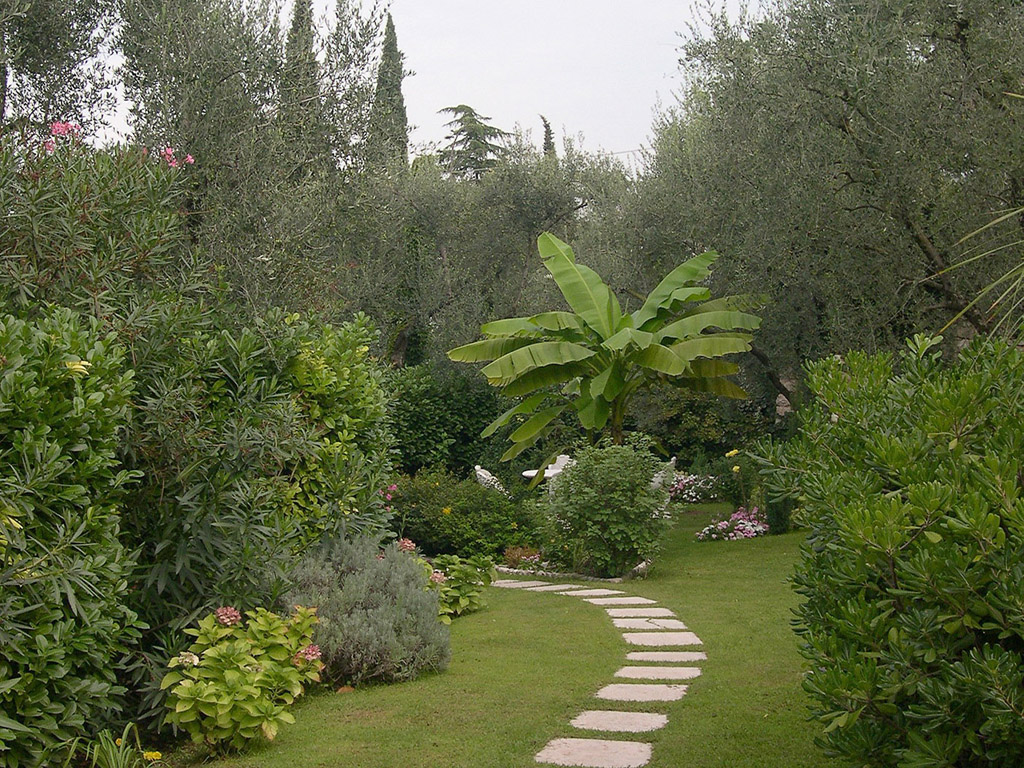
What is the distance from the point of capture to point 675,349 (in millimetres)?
11422

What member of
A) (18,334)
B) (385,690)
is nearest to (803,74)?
(385,690)

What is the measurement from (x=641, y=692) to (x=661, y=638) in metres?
1.66

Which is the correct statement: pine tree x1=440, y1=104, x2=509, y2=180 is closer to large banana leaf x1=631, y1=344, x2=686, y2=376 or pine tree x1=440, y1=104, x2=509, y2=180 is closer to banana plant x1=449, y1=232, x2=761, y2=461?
banana plant x1=449, y1=232, x2=761, y2=461

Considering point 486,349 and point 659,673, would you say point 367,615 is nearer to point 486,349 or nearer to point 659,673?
point 659,673

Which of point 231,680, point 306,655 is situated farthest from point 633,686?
point 231,680

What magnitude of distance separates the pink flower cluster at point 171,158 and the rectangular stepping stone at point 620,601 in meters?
5.52

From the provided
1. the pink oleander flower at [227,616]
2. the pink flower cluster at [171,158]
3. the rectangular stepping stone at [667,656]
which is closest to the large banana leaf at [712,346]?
the rectangular stepping stone at [667,656]

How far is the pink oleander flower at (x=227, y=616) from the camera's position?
4.39 meters

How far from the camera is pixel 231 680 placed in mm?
4117

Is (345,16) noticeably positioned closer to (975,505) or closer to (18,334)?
(18,334)

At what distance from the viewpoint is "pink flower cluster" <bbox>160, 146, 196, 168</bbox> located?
496 centimetres

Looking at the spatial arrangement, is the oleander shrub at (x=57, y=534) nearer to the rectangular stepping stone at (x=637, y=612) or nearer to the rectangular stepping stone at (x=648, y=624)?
the rectangular stepping stone at (x=648, y=624)

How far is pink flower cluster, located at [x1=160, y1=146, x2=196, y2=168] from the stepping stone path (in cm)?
374

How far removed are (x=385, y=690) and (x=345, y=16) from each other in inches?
230
